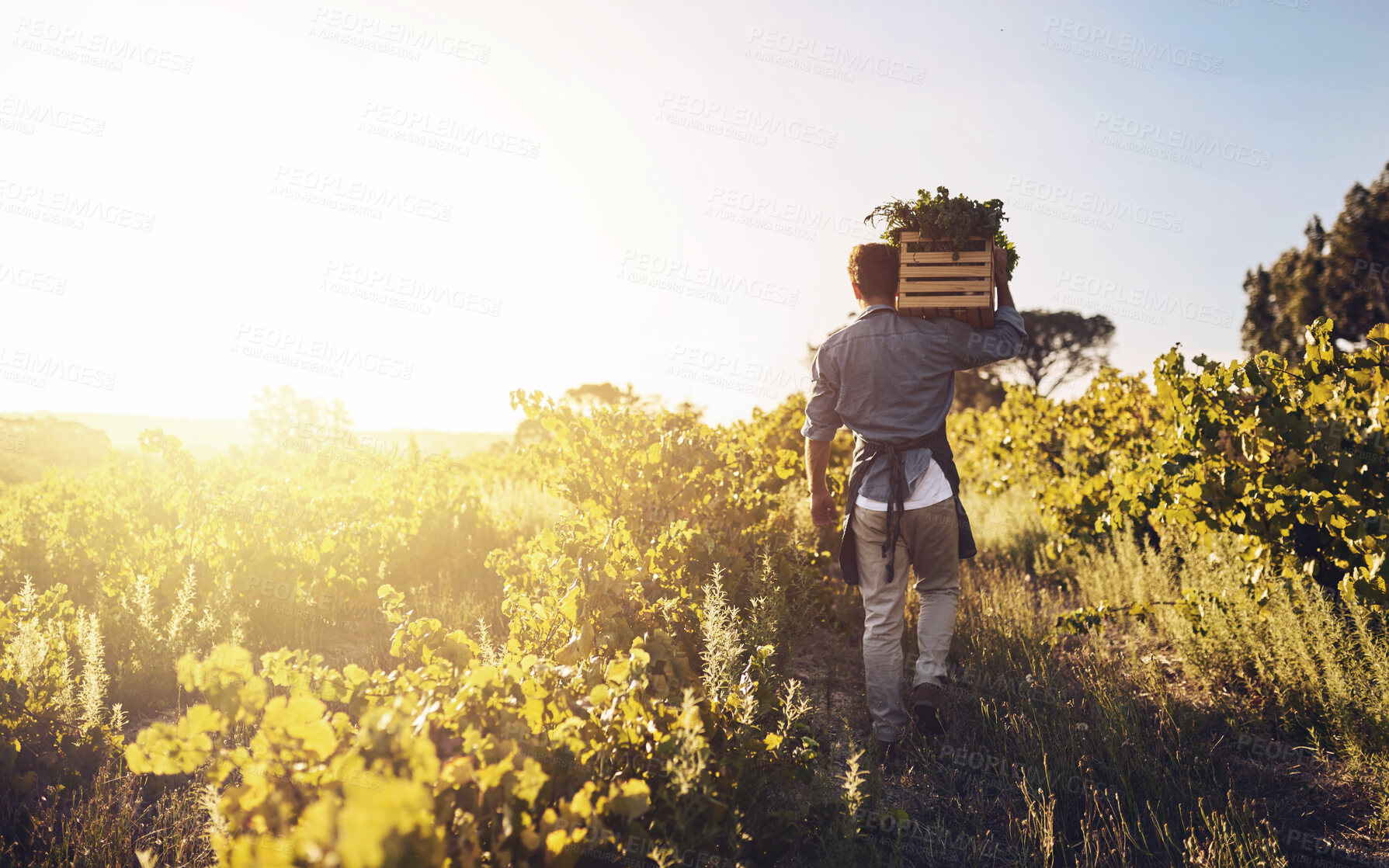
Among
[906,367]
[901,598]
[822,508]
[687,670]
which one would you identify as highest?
[906,367]

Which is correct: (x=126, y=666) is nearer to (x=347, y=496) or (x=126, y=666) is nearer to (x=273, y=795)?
(x=347, y=496)

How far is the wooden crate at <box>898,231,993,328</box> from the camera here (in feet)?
9.36

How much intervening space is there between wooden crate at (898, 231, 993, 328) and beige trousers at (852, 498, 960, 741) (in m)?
0.84

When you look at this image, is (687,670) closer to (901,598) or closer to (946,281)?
(901,598)

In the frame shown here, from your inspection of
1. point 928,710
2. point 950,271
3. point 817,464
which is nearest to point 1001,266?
point 950,271

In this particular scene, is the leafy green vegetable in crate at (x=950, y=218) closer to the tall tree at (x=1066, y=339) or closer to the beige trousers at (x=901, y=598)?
the beige trousers at (x=901, y=598)

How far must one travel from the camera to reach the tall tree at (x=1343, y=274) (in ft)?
65.7

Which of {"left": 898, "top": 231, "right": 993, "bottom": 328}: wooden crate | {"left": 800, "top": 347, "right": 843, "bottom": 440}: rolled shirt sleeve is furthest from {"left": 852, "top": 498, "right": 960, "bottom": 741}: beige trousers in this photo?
{"left": 898, "top": 231, "right": 993, "bottom": 328}: wooden crate

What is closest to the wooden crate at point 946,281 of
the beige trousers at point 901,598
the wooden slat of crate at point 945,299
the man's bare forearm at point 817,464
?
the wooden slat of crate at point 945,299

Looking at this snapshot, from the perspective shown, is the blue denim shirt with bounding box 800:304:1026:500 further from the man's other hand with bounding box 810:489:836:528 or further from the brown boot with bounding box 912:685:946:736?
the brown boot with bounding box 912:685:946:736

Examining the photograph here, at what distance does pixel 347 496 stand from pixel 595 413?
10.1ft

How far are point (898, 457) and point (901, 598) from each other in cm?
64

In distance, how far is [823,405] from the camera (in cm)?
310

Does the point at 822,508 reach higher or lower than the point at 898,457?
lower
